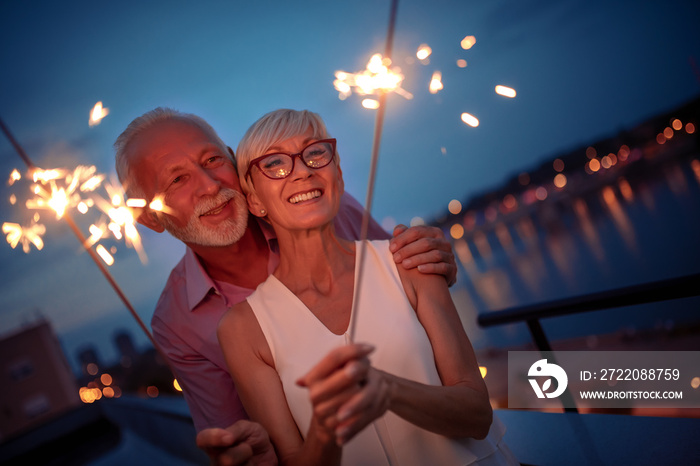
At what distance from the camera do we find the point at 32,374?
1286 inches

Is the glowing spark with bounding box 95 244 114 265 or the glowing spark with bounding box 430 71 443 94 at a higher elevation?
the glowing spark with bounding box 430 71 443 94

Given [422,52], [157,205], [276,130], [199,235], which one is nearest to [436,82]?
[422,52]

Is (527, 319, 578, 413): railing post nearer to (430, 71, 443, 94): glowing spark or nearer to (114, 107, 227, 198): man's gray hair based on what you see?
(430, 71, 443, 94): glowing spark

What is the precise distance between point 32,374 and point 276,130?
128 feet

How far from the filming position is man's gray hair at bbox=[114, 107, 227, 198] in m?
2.23

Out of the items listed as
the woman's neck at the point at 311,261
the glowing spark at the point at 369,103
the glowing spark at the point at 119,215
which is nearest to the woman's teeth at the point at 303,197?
the woman's neck at the point at 311,261

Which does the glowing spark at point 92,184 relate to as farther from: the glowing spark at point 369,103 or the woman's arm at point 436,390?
the woman's arm at point 436,390

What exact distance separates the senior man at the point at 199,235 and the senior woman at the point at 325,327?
0.67 feet

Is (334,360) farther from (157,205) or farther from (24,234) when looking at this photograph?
(24,234)

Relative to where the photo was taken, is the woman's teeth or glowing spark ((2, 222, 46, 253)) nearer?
the woman's teeth

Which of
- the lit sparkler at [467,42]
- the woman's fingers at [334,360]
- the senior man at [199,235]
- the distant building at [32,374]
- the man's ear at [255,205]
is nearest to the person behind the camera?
the woman's fingers at [334,360]

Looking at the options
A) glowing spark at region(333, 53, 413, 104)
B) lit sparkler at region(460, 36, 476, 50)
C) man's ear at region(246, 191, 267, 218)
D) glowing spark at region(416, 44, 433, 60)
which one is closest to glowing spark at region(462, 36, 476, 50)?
lit sparkler at region(460, 36, 476, 50)

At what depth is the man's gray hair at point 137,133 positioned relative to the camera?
7.30 ft

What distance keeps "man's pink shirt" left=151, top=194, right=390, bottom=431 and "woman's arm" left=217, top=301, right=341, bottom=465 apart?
503mm
